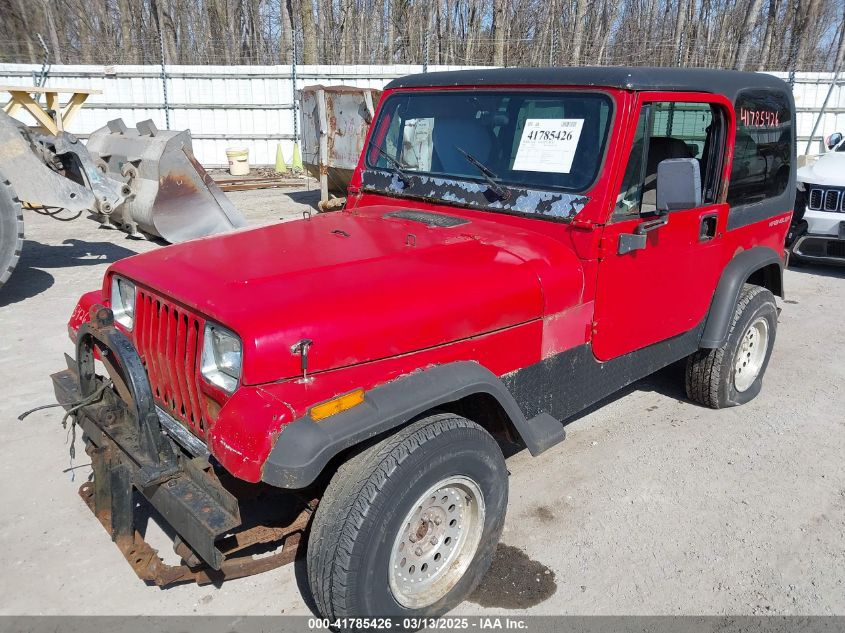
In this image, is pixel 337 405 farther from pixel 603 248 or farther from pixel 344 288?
pixel 603 248

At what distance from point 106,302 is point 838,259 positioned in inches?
316

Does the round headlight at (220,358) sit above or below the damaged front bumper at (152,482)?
above

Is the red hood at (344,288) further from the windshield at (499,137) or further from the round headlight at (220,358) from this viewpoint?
the windshield at (499,137)

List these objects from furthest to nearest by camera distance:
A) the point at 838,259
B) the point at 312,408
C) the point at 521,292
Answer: the point at 838,259 < the point at 521,292 < the point at 312,408

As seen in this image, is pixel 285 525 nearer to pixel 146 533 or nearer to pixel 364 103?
pixel 146 533

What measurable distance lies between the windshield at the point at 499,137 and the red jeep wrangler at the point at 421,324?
12 millimetres

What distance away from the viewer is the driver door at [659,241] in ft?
10.9

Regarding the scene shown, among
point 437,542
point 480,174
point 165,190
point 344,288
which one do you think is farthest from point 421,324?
point 165,190

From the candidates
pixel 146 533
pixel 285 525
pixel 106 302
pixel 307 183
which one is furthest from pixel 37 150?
pixel 307 183

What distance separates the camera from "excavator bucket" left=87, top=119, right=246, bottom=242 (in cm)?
789

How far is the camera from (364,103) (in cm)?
1162

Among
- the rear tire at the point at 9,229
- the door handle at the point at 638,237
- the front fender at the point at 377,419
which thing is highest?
the door handle at the point at 638,237

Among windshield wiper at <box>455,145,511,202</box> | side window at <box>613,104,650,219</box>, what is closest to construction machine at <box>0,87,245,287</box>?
windshield wiper at <box>455,145,511,202</box>

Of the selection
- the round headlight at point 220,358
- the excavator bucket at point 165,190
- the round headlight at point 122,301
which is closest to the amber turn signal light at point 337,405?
the round headlight at point 220,358
